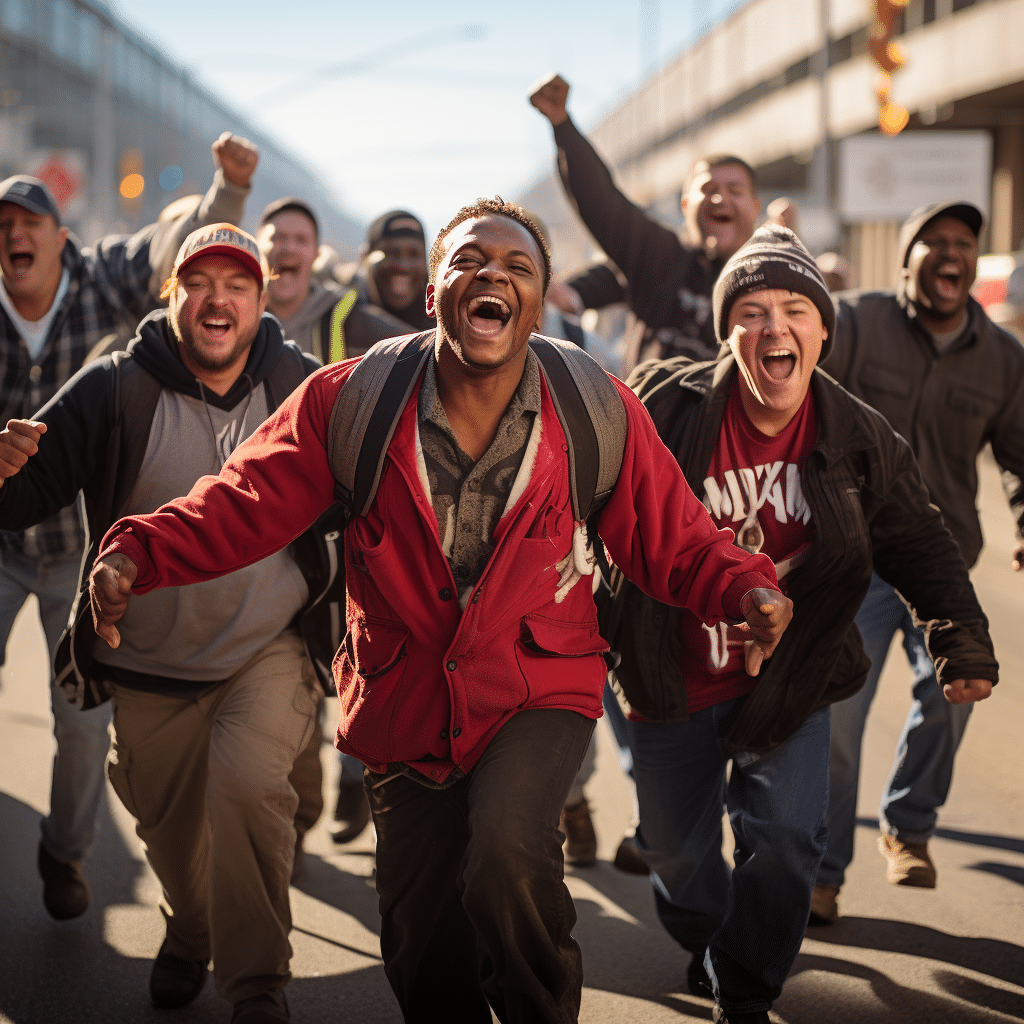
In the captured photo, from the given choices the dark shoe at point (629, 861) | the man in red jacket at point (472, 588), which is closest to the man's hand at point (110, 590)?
the man in red jacket at point (472, 588)

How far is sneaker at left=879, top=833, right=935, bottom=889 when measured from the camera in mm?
5172

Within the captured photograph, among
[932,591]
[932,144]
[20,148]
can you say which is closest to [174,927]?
[932,591]

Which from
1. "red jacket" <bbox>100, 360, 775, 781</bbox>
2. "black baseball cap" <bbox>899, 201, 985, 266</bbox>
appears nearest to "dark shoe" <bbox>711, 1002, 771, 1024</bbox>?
"red jacket" <bbox>100, 360, 775, 781</bbox>

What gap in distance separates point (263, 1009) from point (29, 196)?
304 cm

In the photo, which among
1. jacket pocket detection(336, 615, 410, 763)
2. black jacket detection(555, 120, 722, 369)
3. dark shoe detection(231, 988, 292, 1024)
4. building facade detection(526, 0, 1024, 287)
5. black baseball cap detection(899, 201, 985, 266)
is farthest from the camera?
building facade detection(526, 0, 1024, 287)

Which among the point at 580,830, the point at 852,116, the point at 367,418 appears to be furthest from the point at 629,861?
the point at 852,116

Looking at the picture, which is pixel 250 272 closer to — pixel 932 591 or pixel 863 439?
pixel 863 439

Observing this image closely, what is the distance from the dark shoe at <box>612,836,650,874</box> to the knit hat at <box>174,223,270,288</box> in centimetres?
255

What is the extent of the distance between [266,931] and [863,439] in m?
2.07

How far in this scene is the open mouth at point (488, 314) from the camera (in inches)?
131

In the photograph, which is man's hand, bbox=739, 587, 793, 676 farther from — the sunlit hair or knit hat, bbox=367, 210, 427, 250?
knit hat, bbox=367, 210, 427, 250

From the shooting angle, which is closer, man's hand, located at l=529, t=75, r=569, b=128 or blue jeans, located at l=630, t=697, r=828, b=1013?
blue jeans, located at l=630, t=697, r=828, b=1013

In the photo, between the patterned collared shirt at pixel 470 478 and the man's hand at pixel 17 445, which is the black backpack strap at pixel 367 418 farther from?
the man's hand at pixel 17 445

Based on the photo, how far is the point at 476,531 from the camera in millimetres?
3391
